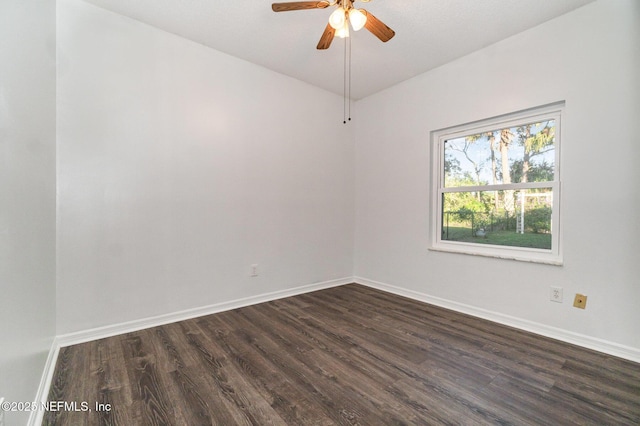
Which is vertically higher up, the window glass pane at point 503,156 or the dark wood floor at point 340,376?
the window glass pane at point 503,156

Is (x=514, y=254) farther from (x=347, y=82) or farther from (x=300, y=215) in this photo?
(x=347, y=82)

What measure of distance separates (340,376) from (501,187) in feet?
7.71

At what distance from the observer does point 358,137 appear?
4.13m

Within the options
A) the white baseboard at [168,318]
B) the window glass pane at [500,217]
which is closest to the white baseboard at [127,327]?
the white baseboard at [168,318]

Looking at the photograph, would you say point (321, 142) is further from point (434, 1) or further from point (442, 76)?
Result: point (434, 1)

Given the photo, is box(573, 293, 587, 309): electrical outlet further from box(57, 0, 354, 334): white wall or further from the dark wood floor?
box(57, 0, 354, 334): white wall

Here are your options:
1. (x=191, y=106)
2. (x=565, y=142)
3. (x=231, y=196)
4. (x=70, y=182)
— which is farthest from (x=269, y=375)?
(x=565, y=142)

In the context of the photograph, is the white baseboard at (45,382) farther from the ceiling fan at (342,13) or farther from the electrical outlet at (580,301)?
the electrical outlet at (580,301)

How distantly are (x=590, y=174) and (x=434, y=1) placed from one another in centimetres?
183

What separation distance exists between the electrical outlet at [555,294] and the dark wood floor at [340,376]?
34 cm

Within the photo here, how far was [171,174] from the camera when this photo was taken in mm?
2621

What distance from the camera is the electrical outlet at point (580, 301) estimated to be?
221 centimetres

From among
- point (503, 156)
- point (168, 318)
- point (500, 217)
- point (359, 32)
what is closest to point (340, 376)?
point (168, 318)

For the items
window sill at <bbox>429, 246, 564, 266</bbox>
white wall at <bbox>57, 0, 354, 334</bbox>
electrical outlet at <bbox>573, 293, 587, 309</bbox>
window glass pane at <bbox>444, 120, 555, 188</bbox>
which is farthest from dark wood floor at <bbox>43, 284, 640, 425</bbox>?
window glass pane at <bbox>444, 120, 555, 188</bbox>
